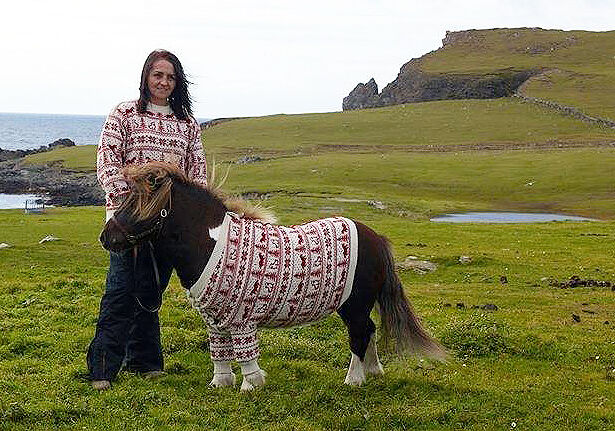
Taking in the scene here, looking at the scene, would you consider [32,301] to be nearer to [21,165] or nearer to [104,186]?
[104,186]

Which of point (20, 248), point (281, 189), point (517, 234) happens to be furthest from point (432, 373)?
point (281, 189)

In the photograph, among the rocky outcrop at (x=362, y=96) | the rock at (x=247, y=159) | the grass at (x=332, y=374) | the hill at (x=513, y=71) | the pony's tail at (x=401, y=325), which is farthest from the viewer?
the rocky outcrop at (x=362, y=96)

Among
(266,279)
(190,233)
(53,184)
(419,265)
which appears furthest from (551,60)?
(190,233)

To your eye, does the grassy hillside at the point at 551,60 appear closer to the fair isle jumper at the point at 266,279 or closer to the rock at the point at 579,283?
the rock at the point at 579,283

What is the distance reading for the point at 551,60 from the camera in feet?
364

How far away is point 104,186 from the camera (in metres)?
7.11

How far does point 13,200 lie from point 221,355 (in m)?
49.3

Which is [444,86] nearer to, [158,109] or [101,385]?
[158,109]

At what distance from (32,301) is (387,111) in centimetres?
8358

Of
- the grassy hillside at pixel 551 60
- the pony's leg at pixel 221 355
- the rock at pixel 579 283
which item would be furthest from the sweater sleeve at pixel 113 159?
the grassy hillside at pixel 551 60

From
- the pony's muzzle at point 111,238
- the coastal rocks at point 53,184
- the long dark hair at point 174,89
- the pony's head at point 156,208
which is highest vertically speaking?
the long dark hair at point 174,89

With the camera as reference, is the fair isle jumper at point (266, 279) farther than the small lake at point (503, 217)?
No

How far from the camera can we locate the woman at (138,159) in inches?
280

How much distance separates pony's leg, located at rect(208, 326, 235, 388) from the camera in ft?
24.0
